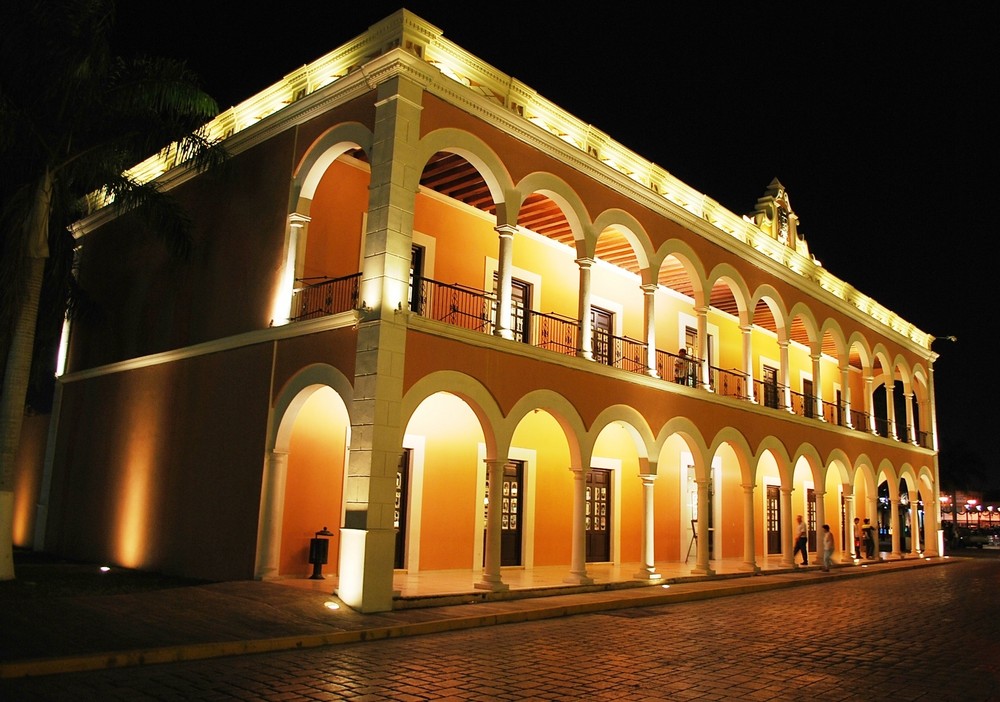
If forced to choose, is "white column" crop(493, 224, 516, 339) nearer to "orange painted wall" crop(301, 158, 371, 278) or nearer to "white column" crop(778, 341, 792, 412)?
"orange painted wall" crop(301, 158, 371, 278)

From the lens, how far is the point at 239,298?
44.3ft

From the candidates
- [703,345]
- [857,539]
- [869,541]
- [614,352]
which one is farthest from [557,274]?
[869,541]

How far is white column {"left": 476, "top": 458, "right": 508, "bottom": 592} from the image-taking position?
11.8 meters

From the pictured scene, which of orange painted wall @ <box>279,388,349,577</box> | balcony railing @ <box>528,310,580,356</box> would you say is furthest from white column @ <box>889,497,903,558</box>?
orange painted wall @ <box>279,388,349,577</box>


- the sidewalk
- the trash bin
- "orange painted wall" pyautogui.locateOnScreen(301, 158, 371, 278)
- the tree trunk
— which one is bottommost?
the sidewalk

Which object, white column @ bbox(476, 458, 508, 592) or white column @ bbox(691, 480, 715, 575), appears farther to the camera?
white column @ bbox(691, 480, 715, 575)

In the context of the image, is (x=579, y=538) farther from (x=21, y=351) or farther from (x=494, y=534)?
(x=21, y=351)

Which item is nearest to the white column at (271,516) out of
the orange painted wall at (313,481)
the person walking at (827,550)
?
the orange painted wall at (313,481)

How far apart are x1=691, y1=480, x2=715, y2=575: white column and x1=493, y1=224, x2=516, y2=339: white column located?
235 inches

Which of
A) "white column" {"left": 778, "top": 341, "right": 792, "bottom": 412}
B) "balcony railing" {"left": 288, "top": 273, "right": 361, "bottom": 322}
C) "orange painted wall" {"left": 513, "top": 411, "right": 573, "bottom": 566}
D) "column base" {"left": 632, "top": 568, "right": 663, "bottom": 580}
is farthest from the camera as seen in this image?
"white column" {"left": 778, "top": 341, "right": 792, "bottom": 412}

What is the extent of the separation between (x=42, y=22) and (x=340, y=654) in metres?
10.0

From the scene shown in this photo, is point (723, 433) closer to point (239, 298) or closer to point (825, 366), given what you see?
point (239, 298)

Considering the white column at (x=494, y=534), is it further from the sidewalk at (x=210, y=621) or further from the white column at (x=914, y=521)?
the white column at (x=914, y=521)

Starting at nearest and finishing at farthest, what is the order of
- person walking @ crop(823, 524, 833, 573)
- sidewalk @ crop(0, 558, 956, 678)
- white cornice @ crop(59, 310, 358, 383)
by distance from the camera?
sidewalk @ crop(0, 558, 956, 678), white cornice @ crop(59, 310, 358, 383), person walking @ crop(823, 524, 833, 573)
